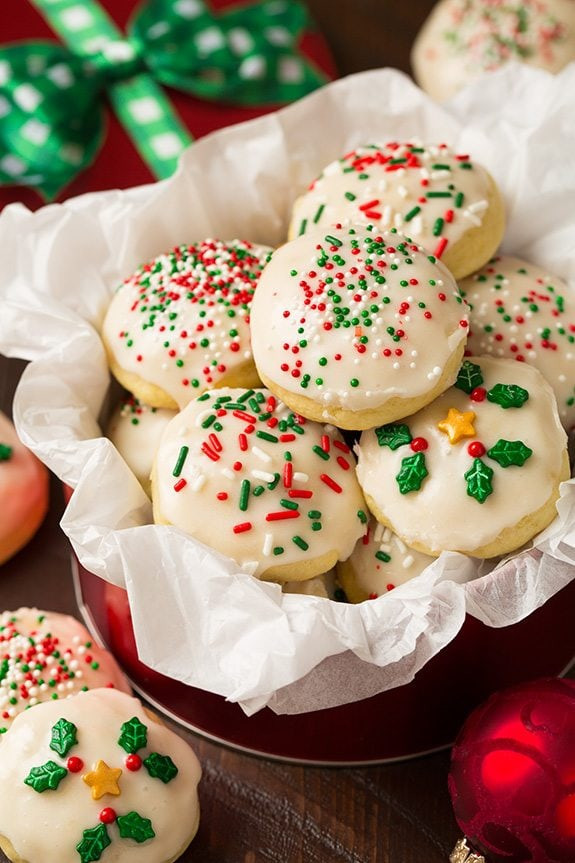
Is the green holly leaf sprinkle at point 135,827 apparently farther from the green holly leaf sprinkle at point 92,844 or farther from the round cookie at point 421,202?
the round cookie at point 421,202

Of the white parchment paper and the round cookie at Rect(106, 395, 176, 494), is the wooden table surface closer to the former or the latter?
the white parchment paper

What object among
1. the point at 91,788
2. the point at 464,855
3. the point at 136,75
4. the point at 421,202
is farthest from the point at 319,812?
the point at 136,75

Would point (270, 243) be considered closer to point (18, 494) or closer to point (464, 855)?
point (18, 494)

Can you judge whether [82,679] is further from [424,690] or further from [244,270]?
[244,270]

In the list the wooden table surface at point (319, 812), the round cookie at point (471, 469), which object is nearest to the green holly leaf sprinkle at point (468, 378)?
the round cookie at point (471, 469)

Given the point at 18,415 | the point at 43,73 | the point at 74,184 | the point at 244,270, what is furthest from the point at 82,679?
the point at 43,73
